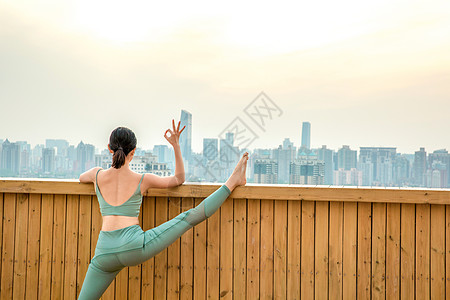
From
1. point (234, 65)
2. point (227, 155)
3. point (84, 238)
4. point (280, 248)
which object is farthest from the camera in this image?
point (234, 65)

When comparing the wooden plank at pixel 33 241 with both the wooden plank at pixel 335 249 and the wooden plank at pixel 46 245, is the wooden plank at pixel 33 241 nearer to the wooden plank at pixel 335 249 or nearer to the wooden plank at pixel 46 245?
the wooden plank at pixel 46 245

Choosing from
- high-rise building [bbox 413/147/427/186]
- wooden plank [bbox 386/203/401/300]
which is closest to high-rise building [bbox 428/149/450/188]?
high-rise building [bbox 413/147/427/186]

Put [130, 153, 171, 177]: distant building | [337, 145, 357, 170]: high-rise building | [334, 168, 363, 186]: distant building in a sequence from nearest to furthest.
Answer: [130, 153, 171, 177]: distant building < [334, 168, 363, 186]: distant building < [337, 145, 357, 170]: high-rise building

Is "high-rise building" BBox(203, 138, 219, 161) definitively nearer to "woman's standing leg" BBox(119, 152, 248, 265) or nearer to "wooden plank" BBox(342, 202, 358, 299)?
"woman's standing leg" BBox(119, 152, 248, 265)

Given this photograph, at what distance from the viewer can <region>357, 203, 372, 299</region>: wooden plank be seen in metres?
2.00

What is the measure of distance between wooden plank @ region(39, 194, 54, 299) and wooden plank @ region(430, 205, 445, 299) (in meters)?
2.39

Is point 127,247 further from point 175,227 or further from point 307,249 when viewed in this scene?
point 307,249

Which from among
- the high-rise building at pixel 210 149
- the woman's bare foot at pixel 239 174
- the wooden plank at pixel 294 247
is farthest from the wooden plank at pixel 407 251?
the high-rise building at pixel 210 149

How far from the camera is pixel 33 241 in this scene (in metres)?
2.20

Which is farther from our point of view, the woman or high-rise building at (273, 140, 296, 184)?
high-rise building at (273, 140, 296, 184)

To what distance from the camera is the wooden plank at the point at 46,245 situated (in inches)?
86.3

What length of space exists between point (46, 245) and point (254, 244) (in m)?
1.37

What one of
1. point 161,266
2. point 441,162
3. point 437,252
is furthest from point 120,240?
point 441,162

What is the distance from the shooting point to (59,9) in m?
4.46
